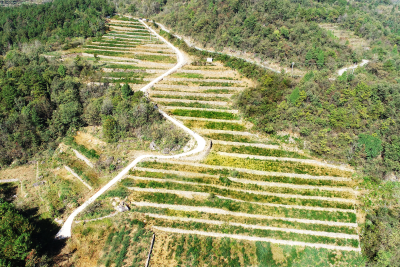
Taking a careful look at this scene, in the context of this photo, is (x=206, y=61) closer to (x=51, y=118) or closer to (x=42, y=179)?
(x=51, y=118)

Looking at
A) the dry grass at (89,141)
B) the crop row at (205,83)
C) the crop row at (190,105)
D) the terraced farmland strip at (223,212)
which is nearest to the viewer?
the terraced farmland strip at (223,212)

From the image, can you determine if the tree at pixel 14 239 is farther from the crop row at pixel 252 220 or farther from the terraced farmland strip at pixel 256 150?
the terraced farmland strip at pixel 256 150

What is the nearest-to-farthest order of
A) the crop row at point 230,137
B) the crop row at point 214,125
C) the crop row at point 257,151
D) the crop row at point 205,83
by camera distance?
the crop row at point 257,151
the crop row at point 230,137
the crop row at point 214,125
the crop row at point 205,83

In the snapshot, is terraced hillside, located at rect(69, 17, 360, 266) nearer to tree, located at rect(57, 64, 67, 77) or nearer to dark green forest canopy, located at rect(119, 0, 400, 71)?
dark green forest canopy, located at rect(119, 0, 400, 71)

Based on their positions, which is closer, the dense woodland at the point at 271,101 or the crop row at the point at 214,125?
the dense woodland at the point at 271,101

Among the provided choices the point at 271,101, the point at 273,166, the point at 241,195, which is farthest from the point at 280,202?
the point at 271,101

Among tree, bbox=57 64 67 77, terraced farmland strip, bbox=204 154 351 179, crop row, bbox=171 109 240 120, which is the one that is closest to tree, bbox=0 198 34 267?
terraced farmland strip, bbox=204 154 351 179

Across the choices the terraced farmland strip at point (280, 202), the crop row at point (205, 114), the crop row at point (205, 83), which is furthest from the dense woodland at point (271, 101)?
the crop row at point (205, 83)

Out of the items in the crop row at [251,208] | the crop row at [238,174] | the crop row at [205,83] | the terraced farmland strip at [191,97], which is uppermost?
the crop row at [205,83]
